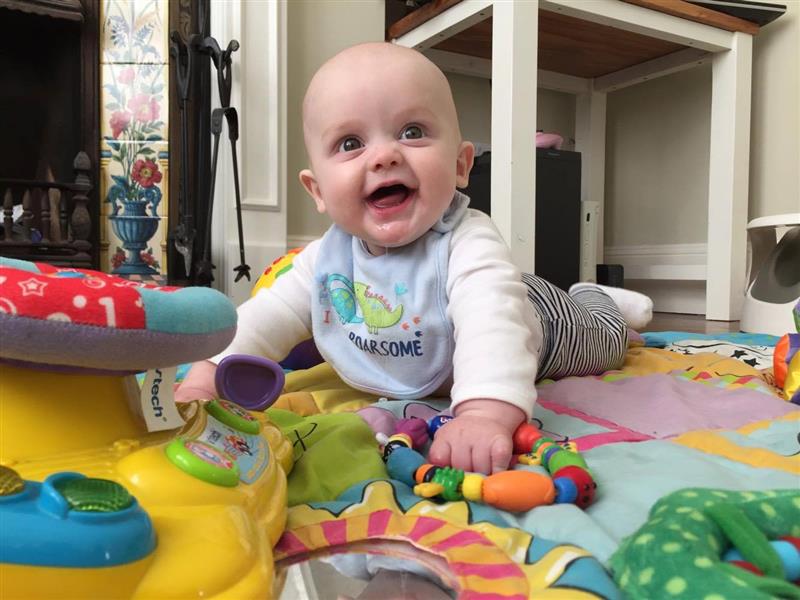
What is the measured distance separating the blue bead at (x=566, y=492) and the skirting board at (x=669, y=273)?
2003mm

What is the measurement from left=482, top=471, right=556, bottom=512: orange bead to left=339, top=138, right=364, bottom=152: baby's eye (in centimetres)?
38

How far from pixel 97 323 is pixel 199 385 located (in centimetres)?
32

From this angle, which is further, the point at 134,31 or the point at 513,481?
the point at 134,31

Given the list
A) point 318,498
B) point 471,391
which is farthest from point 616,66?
point 318,498

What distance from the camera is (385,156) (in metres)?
0.68

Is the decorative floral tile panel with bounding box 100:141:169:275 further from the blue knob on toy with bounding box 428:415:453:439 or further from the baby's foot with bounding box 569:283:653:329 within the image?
the blue knob on toy with bounding box 428:415:453:439

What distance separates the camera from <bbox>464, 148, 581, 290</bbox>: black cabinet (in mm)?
1930

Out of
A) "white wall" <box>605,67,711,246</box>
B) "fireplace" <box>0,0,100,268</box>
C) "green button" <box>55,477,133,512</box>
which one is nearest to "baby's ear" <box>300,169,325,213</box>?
"green button" <box>55,477,133,512</box>

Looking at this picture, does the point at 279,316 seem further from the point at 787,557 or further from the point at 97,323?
the point at 787,557

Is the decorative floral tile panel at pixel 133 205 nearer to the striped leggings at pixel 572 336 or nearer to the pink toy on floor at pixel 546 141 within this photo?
the pink toy on floor at pixel 546 141

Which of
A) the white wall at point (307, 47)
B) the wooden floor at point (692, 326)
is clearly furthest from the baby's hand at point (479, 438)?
the white wall at point (307, 47)

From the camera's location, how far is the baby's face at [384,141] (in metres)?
0.69

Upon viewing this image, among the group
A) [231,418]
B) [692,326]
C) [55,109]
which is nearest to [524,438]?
[231,418]

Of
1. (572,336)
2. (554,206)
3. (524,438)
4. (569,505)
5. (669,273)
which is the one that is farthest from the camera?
(669,273)
